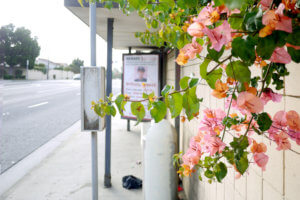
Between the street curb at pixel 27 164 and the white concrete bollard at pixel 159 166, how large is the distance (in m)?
2.03

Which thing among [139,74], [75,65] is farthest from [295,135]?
[75,65]

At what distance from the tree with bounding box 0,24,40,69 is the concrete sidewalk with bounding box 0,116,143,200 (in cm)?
4089

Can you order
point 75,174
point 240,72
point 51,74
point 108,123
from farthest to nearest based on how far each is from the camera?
point 51,74 → point 75,174 → point 108,123 → point 240,72

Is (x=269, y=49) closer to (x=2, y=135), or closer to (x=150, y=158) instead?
(x=150, y=158)

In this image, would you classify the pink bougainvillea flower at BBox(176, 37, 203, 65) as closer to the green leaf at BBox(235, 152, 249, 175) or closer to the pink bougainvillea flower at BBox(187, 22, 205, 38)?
the pink bougainvillea flower at BBox(187, 22, 205, 38)

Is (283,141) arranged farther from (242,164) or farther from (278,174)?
(278,174)

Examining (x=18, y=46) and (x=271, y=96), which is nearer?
(x=271, y=96)

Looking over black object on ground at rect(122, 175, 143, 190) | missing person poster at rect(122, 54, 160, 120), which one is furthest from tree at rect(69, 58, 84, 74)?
black object on ground at rect(122, 175, 143, 190)

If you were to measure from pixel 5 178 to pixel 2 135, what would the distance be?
3.15 meters

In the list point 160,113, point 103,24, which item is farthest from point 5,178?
point 160,113

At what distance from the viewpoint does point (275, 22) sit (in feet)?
1.23

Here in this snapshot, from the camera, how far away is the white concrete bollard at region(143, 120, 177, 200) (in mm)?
2607

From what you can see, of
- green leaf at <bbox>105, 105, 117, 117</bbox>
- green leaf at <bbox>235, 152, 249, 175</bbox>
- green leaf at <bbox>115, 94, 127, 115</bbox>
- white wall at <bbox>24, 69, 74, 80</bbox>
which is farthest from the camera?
white wall at <bbox>24, 69, 74, 80</bbox>

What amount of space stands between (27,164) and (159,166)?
9.28ft
